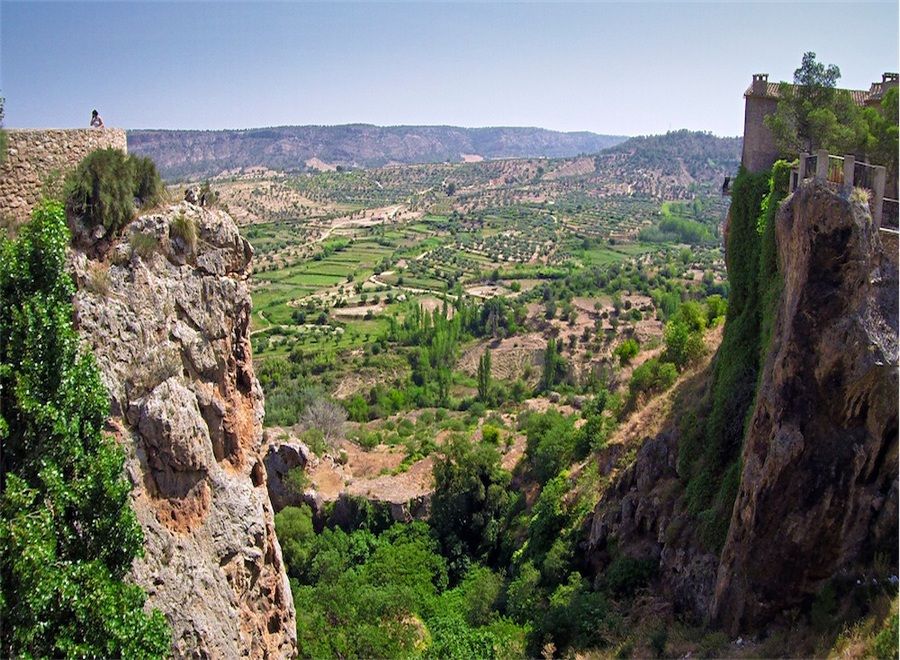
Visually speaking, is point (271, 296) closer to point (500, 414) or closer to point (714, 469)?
point (500, 414)

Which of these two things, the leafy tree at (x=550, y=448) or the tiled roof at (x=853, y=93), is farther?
the leafy tree at (x=550, y=448)

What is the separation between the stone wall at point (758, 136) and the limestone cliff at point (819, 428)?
7159 millimetres

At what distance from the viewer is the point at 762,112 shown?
23.9m

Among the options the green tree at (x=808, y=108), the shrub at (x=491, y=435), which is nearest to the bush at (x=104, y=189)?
the green tree at (x=808, y=108)

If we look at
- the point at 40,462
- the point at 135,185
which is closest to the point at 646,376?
the point at 135,185

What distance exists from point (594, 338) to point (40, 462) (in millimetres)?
62874

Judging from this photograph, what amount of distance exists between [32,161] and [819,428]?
14.1 metres

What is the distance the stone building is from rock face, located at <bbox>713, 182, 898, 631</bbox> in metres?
8.05

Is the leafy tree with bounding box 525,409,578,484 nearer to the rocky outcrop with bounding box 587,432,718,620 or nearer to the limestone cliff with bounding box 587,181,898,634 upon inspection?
the rocky outcrop with bounding box 587,432,718,620

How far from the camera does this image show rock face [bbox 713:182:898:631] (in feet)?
43.7

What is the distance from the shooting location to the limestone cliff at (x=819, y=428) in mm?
13312

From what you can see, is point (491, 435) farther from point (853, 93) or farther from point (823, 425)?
point (823, 425)

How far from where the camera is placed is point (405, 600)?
24.3 metres

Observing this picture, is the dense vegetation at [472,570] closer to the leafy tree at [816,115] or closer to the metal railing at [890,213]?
the metal railing at [890,213]
